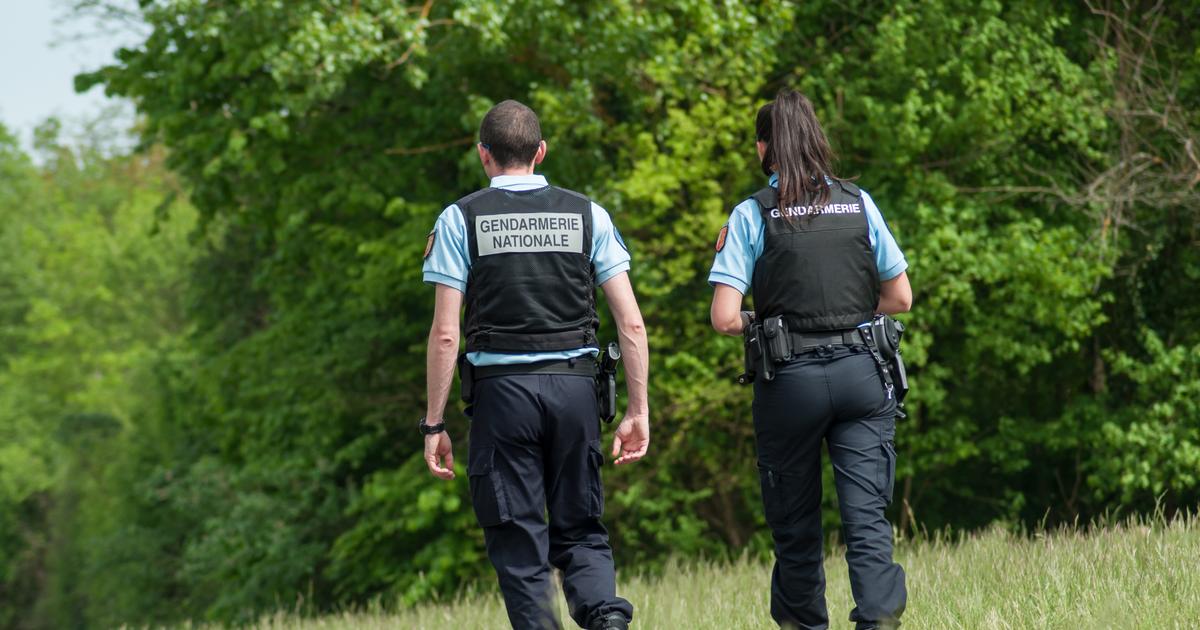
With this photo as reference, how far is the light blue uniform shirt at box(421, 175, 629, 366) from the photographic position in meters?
4.16

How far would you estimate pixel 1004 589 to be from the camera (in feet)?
14.6

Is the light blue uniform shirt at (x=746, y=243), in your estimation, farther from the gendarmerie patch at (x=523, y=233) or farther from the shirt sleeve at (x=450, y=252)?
the shirt sleeve at (x=450, y=252)

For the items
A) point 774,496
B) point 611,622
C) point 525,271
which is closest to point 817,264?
point 774,496

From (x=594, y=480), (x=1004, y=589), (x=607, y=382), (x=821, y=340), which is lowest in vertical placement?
(x=1004, y=589)

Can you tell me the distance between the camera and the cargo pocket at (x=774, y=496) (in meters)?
4.29

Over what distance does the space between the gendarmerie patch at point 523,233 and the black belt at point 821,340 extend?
77 cm

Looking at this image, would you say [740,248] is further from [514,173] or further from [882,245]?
[514,173]

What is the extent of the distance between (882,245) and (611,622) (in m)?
1.49

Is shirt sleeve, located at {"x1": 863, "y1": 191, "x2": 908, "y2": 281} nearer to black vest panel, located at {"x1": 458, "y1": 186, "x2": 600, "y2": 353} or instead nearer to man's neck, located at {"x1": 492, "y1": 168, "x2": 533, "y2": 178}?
black vest panel, located at {"x1": 458, "y1": 186, "x2": 600, "y2": 353}

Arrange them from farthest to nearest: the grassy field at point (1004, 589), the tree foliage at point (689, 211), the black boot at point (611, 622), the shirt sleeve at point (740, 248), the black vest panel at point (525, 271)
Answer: the tree foliage at point (689, 211), the shirt sleeve at point (740, 248), the black vest panel at point (525, 271), the black boot at point (611, 622), the grassy field at point (1004, 589)

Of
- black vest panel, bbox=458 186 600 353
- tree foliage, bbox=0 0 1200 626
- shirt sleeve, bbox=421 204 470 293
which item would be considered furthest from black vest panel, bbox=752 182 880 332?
tree foliage, bbox=0 0 1200 626

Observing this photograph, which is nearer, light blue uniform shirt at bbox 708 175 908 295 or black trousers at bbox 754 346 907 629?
black trousers at bbox 754 346 907 629

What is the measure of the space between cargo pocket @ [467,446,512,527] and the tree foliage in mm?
7930

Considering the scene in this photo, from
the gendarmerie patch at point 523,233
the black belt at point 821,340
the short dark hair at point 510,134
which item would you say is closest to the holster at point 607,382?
the gendarmerie patch at point 523,233
